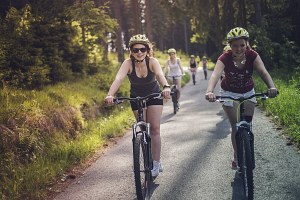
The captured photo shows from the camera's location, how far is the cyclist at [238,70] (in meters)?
5.05

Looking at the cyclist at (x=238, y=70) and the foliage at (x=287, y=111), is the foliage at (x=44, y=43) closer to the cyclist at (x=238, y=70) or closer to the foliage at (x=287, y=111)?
the cyclist at (x=238, y=70)

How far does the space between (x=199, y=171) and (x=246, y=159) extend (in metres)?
1.75

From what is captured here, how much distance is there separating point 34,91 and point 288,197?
6941mm

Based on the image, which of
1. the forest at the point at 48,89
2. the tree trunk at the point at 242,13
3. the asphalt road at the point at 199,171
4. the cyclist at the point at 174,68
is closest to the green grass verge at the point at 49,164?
the forest at the point at 48,89

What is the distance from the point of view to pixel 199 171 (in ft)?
20.4

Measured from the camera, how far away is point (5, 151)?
21.5 feet

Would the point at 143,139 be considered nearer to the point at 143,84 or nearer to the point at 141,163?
the point at 141,163

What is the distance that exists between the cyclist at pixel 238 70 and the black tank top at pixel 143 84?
0.99 m

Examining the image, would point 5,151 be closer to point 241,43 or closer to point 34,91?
point 34,91

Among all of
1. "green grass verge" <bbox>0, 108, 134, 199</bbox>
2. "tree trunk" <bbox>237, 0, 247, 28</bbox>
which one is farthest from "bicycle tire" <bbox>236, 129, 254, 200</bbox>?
"tree trunk" <bbox>237, 0, 247, 28</bbox>

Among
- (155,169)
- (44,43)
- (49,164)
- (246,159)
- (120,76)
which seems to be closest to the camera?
(246,159)

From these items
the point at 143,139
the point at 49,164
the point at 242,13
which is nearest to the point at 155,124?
the point at 143,139

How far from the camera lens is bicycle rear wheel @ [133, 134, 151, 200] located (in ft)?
15.6

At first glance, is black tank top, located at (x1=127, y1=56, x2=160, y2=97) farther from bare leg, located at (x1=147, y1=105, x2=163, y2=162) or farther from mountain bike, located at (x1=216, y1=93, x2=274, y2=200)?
mountain bike, located at (x1=216, y1=93, x2=274, y2=200)
